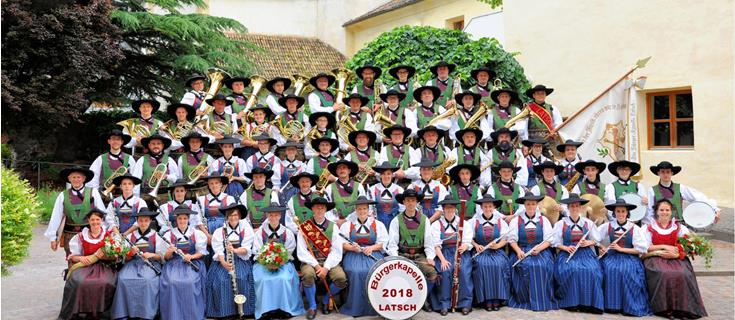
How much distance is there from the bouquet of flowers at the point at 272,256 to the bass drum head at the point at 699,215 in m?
5.21

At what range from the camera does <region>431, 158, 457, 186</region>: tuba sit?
1045cm

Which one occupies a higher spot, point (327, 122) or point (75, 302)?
point (327, 122)

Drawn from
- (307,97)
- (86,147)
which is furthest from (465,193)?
(86,147)

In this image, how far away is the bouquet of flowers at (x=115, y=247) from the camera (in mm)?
7992

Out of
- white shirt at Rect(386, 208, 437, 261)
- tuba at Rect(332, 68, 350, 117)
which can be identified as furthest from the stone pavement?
tuba at Rect(332, 68, 350, 117)

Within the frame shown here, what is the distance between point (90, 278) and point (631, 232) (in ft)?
21.3

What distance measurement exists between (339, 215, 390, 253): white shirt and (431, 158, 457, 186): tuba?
6.18ft

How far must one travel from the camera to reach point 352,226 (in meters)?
8.80

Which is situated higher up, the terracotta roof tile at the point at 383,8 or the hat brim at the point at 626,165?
the terracotta roof tile at the point at 383,8

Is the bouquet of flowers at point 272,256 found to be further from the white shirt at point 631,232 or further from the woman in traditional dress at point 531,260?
the white shirt at point 631,232

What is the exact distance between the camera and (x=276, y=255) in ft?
27.3

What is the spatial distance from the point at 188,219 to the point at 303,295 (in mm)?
1693

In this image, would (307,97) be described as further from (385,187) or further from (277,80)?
(385,187)

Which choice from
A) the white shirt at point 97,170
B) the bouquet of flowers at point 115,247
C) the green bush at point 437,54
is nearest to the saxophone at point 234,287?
the bouquet of flowers at point 115,247
